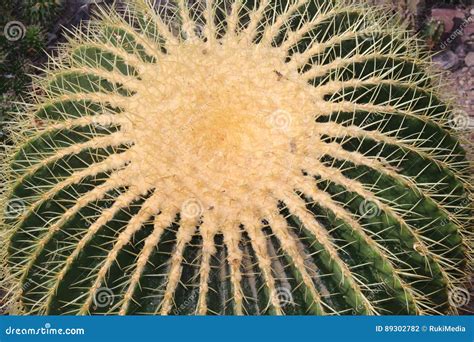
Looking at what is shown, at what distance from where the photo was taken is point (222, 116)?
2.48 metres

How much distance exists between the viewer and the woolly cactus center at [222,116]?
94.3 inches

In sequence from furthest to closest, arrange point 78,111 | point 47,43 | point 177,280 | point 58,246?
point 47,43, point 78,111, point 58,246, point 177,280

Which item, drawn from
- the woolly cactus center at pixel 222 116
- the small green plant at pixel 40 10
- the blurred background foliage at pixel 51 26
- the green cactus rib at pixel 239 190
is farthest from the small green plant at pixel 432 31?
A: the small green plant at pixel 40 10

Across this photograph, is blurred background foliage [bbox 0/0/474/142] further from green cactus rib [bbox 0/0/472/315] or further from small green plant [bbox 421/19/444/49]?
green cactus rib [bbox 0/0/472/315]

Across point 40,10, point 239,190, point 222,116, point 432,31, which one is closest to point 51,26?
point 40,10

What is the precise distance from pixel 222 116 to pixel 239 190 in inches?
11.8

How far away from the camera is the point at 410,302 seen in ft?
7.82

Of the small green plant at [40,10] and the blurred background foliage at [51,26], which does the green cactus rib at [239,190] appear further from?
the small green plant at [40,10]

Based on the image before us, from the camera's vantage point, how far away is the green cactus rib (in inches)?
92.4

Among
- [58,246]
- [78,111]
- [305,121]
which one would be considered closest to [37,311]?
[58,246]

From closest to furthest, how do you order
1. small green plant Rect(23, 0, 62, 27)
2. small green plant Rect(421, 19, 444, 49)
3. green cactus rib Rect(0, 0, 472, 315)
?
green cactus rib Rect(0, 0, 472, 315) → small green plant Rect(421, 19, 444, 49) → small green plant Rect(23, 0, 62, 27)

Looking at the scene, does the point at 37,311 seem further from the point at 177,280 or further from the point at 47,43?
the point at 47,43

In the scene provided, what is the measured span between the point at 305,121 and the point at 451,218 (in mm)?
700

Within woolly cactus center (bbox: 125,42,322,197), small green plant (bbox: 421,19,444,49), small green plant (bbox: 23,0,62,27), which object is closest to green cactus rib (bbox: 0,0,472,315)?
woolly cactus center (bbox: 125,42,322,197)
